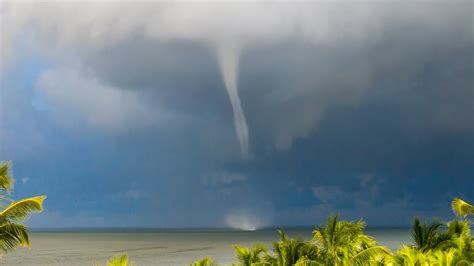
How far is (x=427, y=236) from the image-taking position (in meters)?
30.2

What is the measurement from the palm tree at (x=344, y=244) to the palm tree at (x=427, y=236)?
13.0ft

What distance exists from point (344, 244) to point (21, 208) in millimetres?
15058

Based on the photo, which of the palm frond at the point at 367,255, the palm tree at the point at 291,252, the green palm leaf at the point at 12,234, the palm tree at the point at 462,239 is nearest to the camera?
the green palm leaf at the point at 12,234

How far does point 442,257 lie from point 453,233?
1315 centimetres

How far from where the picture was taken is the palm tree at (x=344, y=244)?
2545 centimetres

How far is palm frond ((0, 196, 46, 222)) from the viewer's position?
19453 millimetres

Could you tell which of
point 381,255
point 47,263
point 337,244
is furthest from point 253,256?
point 47,263

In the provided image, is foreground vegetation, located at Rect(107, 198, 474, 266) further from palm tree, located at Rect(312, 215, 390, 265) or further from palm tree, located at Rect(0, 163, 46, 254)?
palm tree, located at Rect(0, 163, 46, 254)

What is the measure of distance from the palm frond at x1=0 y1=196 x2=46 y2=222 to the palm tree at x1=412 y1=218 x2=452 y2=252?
19918 mm

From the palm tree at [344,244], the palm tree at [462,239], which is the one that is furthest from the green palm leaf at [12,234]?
the palm tree at [462,239]

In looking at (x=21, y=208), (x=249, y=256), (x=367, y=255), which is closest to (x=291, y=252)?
(x=249, y=256)

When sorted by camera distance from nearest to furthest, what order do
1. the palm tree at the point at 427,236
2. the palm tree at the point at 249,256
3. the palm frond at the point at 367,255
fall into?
1. the palm frond at the point at 367,255
2. the palm tree at the point at 249,256
3. the palm tree at the point at 427,236

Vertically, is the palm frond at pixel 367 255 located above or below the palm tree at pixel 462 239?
below

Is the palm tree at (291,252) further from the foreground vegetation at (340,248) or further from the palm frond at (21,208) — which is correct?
the palm frond at (21,208)
